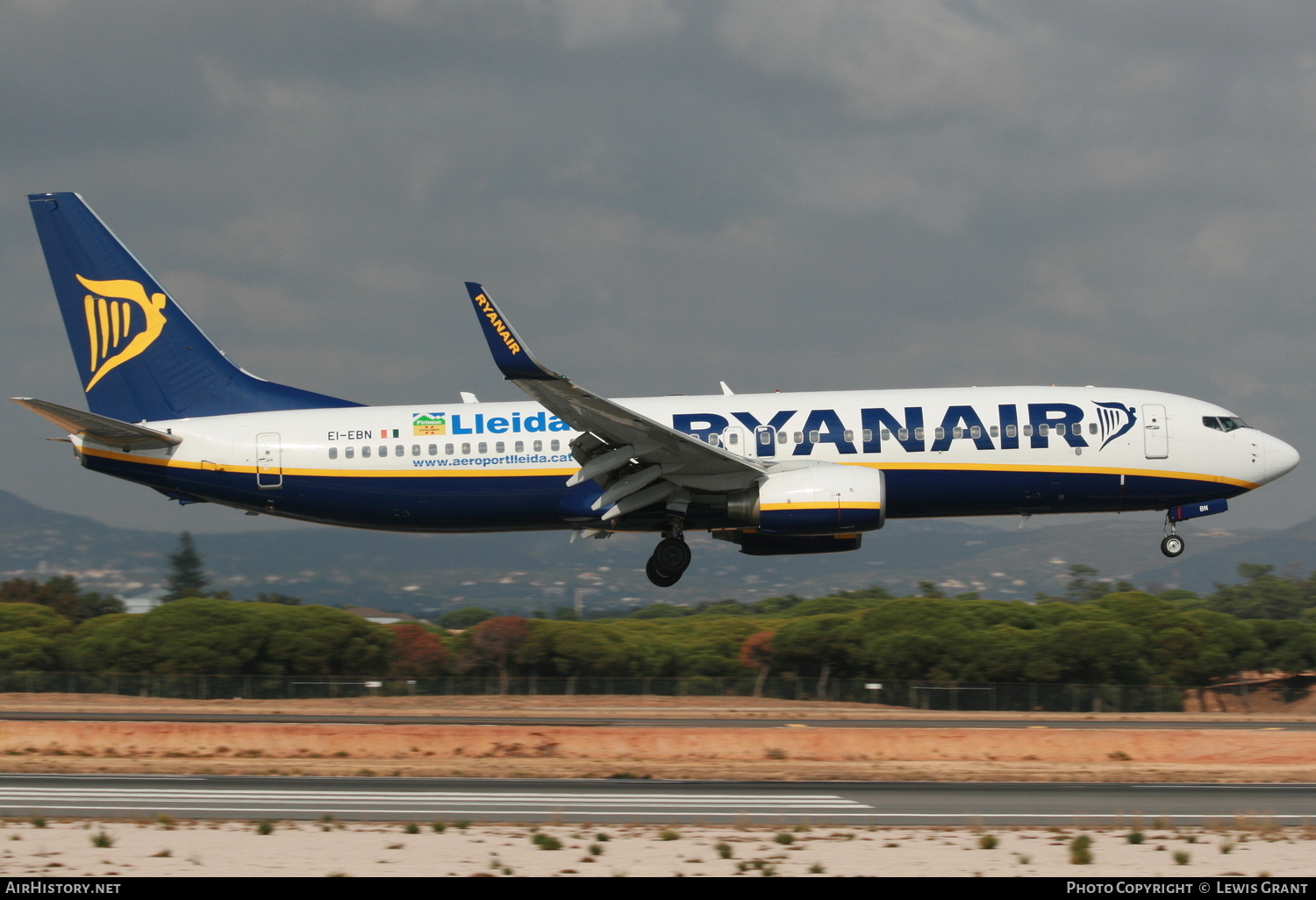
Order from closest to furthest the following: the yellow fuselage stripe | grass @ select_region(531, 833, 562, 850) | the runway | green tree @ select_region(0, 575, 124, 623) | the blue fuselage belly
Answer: grass @ select_region(531, 833, 562, 850) < the runway < the yellow fuselage stripe < the blue fuselage belly < green tree @ select_region(0, 575, 124, 623)

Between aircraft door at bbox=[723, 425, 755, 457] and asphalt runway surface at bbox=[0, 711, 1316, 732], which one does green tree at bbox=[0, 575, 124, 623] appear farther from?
aircraft door at bbox=[723, 425, 755, 457]

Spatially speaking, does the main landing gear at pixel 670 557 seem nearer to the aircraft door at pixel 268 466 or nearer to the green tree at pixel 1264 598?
the aircraft door at pixel 268 466

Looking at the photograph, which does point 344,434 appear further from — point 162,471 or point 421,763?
point 421,763

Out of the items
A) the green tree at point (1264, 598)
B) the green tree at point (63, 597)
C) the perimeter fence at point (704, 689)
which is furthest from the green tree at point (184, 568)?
the green tree at point (1264, 598)

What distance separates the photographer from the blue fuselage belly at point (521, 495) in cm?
3200

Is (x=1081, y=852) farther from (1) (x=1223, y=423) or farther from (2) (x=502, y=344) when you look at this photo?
(1) (x=1223, y=423)

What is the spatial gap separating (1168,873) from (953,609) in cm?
4756

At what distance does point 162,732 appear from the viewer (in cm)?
2970

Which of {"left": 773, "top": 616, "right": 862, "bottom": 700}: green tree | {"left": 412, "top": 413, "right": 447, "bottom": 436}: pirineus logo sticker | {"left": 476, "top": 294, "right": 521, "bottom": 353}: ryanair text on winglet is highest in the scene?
{"left": 476, "top": 294, "right": 521, "bottom": 353}: ryanair text on winglet

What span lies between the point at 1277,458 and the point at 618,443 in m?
16.9

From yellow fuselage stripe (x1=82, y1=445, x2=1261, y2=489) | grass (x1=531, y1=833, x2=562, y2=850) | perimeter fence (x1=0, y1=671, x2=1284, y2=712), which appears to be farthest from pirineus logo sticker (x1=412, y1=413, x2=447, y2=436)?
perimeter fence (x1=0, y1=671, x2=1284, y2=712)

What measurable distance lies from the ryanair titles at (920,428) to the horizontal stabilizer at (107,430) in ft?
42.9

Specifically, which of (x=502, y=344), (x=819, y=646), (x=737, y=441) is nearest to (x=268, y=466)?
(x=502, y=344)

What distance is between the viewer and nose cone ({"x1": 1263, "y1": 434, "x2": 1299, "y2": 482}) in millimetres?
33469
